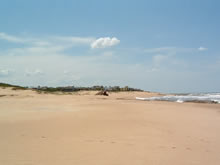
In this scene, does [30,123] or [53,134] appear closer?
[53,134]

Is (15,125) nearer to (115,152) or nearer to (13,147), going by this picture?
(13,147)

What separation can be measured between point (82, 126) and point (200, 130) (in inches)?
167

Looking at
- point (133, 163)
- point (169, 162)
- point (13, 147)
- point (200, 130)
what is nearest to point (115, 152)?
point (133, 163)

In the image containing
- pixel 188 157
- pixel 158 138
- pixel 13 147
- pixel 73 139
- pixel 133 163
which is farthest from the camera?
pixel 158 138

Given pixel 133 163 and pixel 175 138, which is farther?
pixel 175 138

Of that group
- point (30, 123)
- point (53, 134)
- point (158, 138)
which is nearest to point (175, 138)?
point (158, 138)

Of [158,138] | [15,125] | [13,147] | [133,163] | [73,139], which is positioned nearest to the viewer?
[133,163]

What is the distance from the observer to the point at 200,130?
251 inches

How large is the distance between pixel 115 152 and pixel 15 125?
4.16 m

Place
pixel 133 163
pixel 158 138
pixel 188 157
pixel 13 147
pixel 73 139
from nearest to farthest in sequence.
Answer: pixel 133 163
pixel 188 157
pixel 13 147
pixel 73 139
pixel 158 138

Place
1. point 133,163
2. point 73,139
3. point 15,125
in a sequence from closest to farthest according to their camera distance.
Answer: point 133,163
point 73,139
point 15,125

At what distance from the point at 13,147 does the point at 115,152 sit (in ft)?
7.90

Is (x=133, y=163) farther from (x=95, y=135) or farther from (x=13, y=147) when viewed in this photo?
(x=13, y=147)

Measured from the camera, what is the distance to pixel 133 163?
3.52 meters
